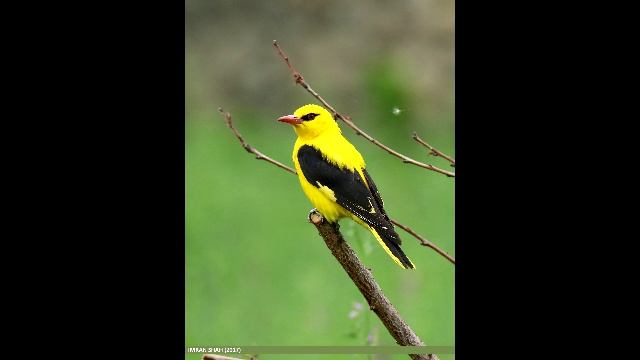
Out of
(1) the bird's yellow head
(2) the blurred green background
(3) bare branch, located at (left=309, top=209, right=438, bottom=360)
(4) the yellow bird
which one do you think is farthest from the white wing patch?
(2) the blurred green background

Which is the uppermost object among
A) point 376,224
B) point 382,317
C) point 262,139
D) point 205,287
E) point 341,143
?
point 262,139

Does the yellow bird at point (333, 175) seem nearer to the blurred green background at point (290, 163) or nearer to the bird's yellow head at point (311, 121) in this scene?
the bird's yellow head at point (311, 121)

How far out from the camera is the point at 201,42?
695cm

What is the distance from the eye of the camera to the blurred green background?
5598mm

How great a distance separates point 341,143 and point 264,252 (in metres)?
2.38

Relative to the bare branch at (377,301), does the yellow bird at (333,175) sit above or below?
above

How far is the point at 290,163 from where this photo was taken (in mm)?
5574

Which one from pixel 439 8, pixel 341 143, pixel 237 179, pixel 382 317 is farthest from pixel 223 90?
pixel 382 317

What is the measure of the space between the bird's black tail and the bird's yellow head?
0.54 metres

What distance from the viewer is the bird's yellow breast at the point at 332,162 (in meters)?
3.89

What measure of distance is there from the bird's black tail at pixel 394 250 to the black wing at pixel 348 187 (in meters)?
0.01

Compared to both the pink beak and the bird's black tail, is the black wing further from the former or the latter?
the pink beak

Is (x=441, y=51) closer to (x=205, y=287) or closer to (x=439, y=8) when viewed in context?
(x=439, y=8)

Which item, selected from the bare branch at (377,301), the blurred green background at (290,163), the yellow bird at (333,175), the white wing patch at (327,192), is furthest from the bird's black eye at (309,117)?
the blurred green background at (290,163)
